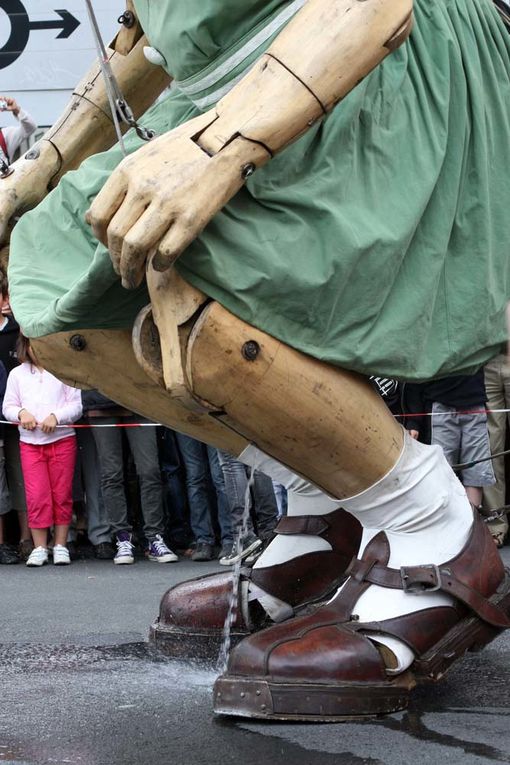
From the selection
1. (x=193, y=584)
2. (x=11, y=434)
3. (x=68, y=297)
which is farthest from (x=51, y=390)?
(x=68, y=297)

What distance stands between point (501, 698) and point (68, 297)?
1076 mm

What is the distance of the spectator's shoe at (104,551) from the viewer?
20.8 ft

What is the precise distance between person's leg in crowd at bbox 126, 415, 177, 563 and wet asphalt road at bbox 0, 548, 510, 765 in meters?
3.49

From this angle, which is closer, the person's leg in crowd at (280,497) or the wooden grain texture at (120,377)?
the wooden grain texture at (120,377)

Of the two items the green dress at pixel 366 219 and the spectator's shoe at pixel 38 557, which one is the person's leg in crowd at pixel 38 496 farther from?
the green dress at pixel 366 219

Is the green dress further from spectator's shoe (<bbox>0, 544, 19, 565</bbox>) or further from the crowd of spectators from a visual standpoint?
spectator's shoe (<bbox>0, 544, 19, 565</bbox>)

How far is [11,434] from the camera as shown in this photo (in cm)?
664

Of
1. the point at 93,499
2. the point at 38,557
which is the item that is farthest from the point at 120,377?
the point at 93,499

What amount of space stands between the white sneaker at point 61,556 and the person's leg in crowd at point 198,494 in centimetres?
67

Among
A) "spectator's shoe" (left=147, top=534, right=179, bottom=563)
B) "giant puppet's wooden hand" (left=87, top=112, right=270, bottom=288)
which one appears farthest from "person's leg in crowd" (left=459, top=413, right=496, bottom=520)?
"giant puppet's wooden hand" (left=87, top=112, right=270, bottom=288)

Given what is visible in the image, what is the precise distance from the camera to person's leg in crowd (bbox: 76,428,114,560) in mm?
6414

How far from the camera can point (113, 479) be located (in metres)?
6.46

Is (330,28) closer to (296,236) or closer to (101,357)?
(296,236)

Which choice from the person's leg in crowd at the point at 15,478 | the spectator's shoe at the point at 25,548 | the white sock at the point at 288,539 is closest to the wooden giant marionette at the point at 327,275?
the white sock at the point at 288,539
